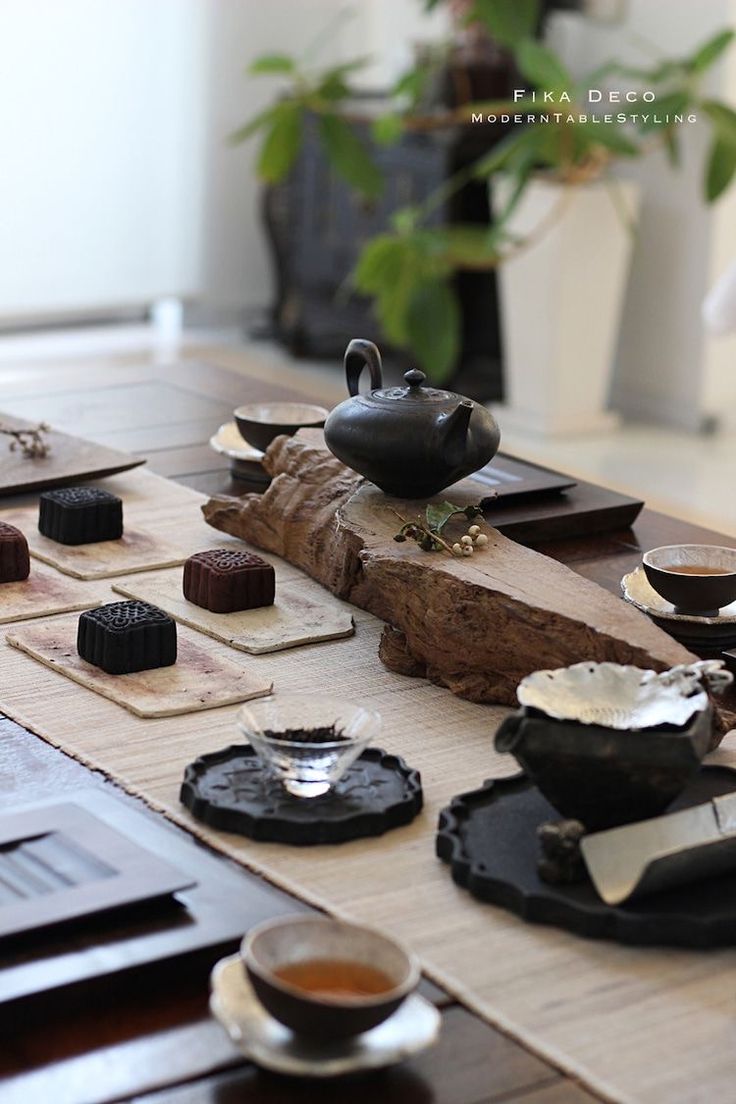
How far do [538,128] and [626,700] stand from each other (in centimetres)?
342

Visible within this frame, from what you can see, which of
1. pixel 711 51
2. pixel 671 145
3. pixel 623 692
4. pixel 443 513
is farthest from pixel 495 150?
pixel 623 692

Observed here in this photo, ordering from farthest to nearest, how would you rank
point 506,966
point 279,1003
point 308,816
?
point 308,816
point 506,966
point 279,1003

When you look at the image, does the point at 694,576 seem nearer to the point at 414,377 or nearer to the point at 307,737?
the point at 414,377

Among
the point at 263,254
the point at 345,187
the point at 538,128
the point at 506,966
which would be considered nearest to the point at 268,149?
the point at 345,187

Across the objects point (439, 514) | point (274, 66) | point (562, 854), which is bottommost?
point (562, 854)

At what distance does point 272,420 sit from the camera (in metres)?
2.37

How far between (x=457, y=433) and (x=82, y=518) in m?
0.56

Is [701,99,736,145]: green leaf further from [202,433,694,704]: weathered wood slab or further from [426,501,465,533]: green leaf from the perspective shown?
[426,501,465,533]: green leaf

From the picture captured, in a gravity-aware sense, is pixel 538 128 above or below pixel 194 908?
above

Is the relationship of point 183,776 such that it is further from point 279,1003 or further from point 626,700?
point 279,1003

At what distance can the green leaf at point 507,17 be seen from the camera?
4613 millimetres

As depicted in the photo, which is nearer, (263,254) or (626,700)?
(626,700)

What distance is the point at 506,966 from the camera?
45.4 inches

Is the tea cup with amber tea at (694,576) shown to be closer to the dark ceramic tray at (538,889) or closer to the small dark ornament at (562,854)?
the dark ceramic tray at (538,889)
